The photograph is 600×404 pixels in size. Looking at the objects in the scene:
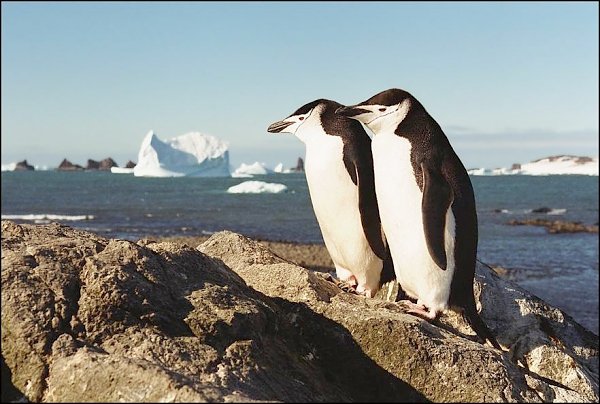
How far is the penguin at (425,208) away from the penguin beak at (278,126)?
118 centimetres

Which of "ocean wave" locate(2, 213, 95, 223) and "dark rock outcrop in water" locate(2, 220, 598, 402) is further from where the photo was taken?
"ocean wave" locate(2, 213, 95, 223)

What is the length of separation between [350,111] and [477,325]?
1.80 metres

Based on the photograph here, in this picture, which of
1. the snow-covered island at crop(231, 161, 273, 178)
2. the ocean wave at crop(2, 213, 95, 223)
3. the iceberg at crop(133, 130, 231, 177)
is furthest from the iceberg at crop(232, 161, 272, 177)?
the ocean wave at crop(2, 213, 95, 223)

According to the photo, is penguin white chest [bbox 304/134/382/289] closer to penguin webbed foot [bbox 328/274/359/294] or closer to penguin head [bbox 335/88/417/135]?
penguin webbed foot [bbox 328/274/359/294]

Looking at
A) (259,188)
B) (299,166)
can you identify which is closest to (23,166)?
(299,166)

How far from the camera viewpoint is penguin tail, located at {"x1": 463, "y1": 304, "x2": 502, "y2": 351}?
15.5 ft

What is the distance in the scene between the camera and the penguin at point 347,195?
5.48 m

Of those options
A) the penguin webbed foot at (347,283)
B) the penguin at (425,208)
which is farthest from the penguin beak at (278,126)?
the penguin webbed foot at (347,283)

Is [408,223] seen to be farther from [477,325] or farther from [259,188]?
[259,188]

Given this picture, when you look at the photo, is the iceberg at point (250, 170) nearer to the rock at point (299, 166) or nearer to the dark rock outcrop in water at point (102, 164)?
the rock at point (299, 166)

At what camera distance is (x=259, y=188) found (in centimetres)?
6906

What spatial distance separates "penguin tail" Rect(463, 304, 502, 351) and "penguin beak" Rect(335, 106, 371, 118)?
1607 millimetres

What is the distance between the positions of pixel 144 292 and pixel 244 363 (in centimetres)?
59

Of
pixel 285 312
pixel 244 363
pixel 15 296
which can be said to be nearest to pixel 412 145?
pixel 285 312
